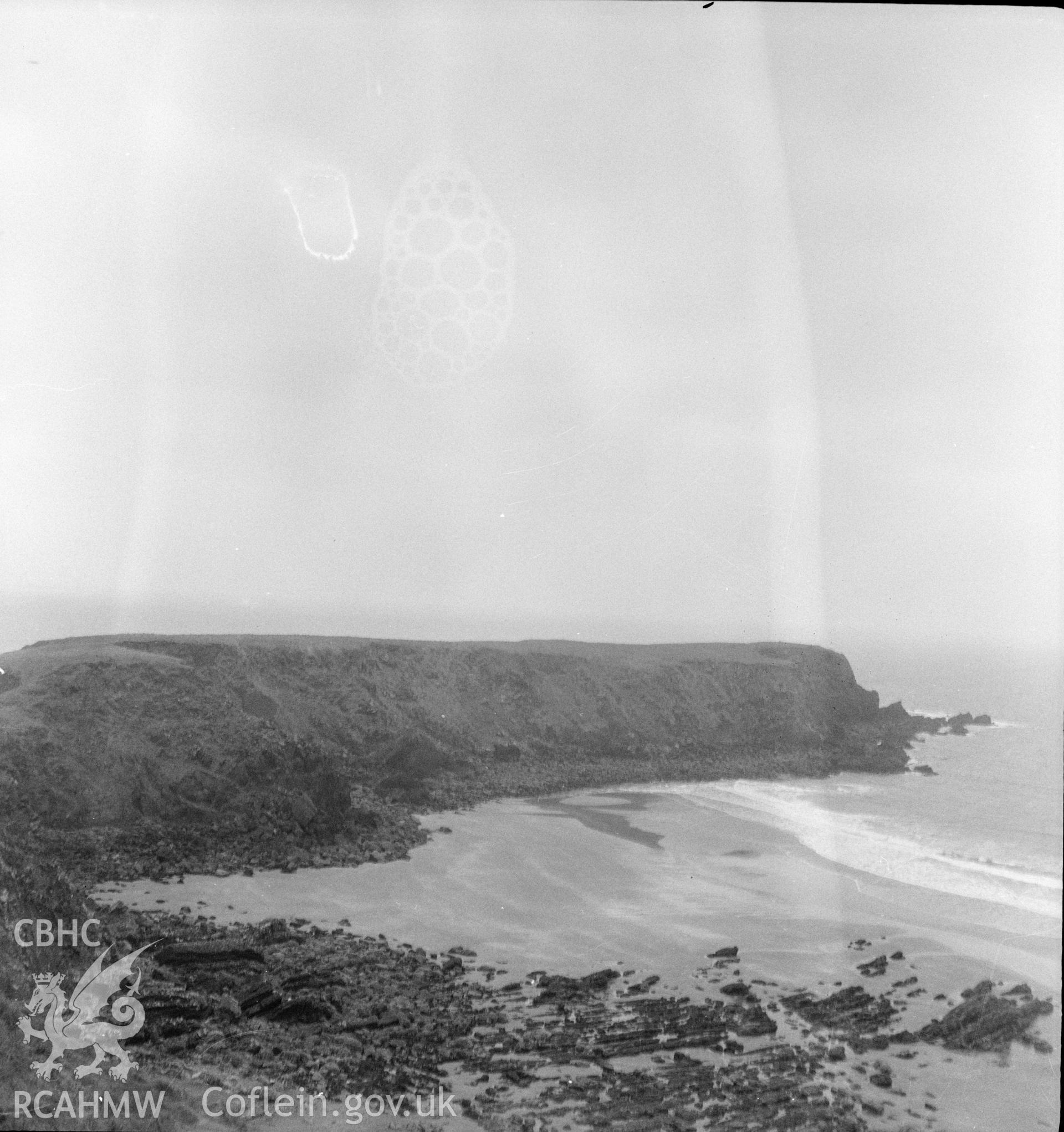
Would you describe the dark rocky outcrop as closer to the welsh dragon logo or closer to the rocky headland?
the rocky headland

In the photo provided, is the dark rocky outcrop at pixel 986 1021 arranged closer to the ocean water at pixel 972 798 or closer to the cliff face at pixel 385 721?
the ocean water at pixel 972 798

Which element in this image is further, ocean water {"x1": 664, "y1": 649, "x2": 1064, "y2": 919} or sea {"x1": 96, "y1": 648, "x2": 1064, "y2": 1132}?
ocean water {"x1": 664, "y1": 649, "x2": 1064, "y2": 919}

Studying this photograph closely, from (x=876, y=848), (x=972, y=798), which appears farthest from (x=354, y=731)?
(x=972, y=798)

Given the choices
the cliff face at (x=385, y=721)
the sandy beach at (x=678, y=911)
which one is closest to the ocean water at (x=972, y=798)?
the sandy beach at (x=678, y=911)

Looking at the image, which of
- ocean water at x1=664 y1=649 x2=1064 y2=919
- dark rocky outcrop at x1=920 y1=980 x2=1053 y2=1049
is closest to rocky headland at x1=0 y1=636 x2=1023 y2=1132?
dark rocky outcrop at x1=920 y1=980 x2=1053 y2=1049

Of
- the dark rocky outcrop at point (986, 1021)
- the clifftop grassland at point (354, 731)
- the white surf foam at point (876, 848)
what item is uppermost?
the clifftop grassland at point (354, 731)

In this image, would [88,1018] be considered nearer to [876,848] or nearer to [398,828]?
[398,828]
